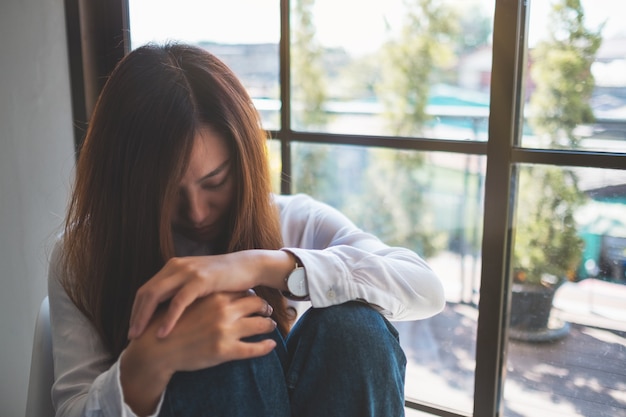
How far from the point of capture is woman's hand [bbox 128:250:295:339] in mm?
795

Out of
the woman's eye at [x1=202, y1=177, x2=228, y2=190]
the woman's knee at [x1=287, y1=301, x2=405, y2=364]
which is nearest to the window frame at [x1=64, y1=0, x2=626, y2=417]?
the woman's knee at [x1=287, y1=301, x2=405, y2=364]

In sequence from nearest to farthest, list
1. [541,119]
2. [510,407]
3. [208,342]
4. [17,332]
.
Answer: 1. [208,342]
2. [541,119]
3. [510,407]
4. [17,332]

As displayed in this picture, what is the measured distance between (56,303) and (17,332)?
0.67 m

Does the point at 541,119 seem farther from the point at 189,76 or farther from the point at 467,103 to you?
the point at 189,76

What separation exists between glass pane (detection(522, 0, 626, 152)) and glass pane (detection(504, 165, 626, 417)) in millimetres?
75

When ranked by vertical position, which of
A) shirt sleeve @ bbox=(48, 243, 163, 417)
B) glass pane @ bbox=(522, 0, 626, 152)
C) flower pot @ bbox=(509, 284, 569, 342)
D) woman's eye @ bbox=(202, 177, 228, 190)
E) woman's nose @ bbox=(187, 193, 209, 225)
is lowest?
flower pot @ bbox=(509, 284, 569, 342)

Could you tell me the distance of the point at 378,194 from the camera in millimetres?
1623

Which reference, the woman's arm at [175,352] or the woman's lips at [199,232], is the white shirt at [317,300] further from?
the woman's lips at [199,232]

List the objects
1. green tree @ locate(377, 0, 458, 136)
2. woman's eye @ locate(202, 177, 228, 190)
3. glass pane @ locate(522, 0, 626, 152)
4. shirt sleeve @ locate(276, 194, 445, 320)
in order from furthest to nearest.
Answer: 1. green tree @ locate(377, 0, 458, 136)
2. glass pane @ locate(522, 0, 626, 152)
3. woman's eye @ locate(202, 177, 228, 190)
4. shirt sleeve @ locate(276, 194, 445, 320)

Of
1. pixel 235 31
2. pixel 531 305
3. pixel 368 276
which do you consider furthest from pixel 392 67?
pixel 368 276

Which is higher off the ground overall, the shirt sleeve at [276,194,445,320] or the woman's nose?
the woman's nose

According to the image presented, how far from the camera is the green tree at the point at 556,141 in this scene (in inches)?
47.6

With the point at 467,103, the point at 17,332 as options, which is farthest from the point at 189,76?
the point at 17,332

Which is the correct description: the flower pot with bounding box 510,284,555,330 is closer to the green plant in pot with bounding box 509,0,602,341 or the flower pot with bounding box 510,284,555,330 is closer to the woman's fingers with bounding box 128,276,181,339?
the green plant in pot with bounding box 509,0,602,341
